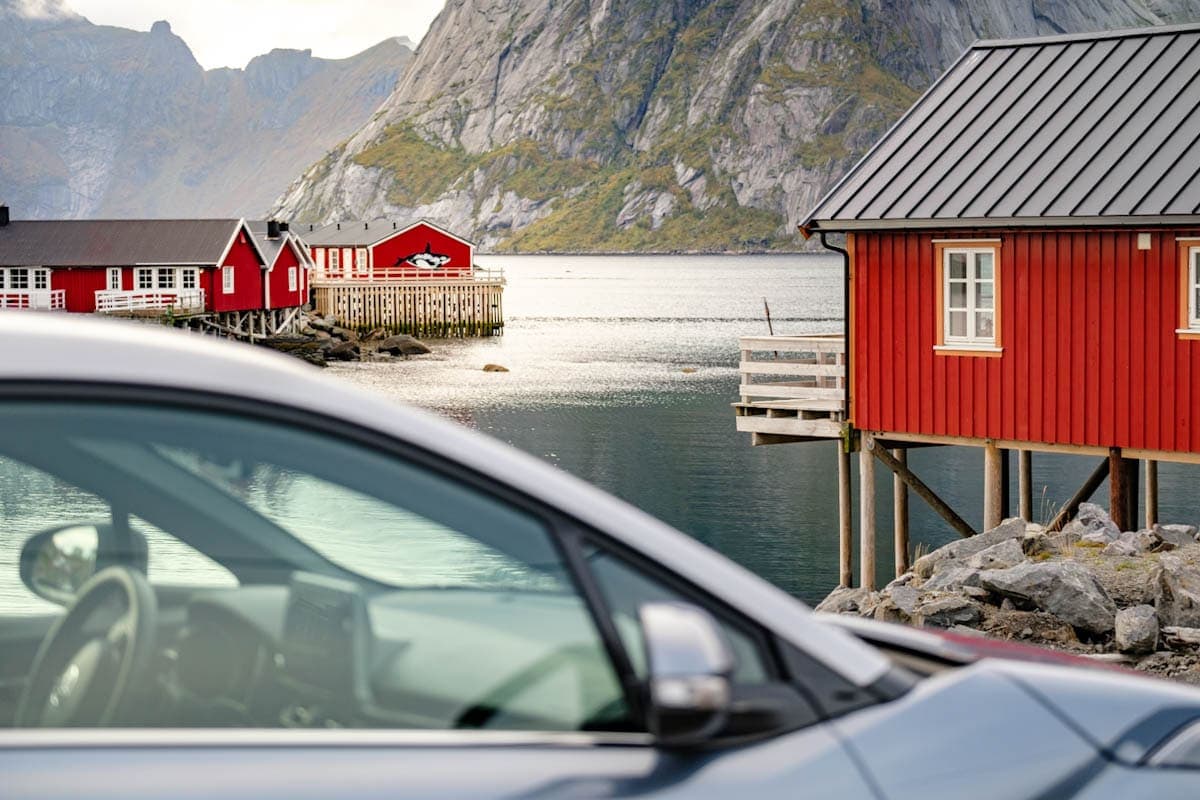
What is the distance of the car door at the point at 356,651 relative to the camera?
7.46 feet

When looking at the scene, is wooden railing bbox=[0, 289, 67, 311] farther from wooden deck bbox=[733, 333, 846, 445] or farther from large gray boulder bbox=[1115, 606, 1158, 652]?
large gray boulder bbox=[1115, 606, 1158, 652]

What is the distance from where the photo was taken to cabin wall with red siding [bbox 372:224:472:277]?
10300 cm

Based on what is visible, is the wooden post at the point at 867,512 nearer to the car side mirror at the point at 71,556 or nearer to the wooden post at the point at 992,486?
the wooden post at the point at 992,486

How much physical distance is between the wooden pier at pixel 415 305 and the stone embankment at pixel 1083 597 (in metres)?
80.1

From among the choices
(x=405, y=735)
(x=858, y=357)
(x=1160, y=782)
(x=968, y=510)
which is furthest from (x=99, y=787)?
(x=968, y=510)

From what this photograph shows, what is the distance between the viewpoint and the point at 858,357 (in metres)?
21.7

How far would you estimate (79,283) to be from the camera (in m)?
72.6

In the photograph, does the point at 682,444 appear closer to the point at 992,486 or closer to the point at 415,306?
the point at 992,486

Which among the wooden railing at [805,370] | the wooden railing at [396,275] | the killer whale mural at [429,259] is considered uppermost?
the killer whale mural at [429,259]

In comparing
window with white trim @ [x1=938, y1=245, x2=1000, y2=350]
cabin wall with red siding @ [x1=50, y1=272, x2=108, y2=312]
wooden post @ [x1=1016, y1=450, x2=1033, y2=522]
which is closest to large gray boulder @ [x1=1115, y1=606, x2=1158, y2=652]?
window with white trim @ [x1=938, y1=245, x2=1000, y2=350]

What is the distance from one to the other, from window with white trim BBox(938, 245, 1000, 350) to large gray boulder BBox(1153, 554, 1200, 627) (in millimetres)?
6248

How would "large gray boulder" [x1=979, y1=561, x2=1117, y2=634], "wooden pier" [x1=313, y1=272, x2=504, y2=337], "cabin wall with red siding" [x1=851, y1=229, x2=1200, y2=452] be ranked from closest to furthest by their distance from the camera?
"large gray boulder" [x1=979, y1=561, x2=1117, y2=634] < "cabin wall with red siding" [x1=851, y1=229, x2=1200, y2=452] < "wooden pier" [x1=313, y1=272, x2=504, y2=337]

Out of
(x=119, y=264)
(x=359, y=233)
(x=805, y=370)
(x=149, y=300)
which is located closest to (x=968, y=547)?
(x=805, y=370)

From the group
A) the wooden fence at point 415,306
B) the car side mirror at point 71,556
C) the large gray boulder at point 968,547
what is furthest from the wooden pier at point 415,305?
the car side mirror at point 71,556
